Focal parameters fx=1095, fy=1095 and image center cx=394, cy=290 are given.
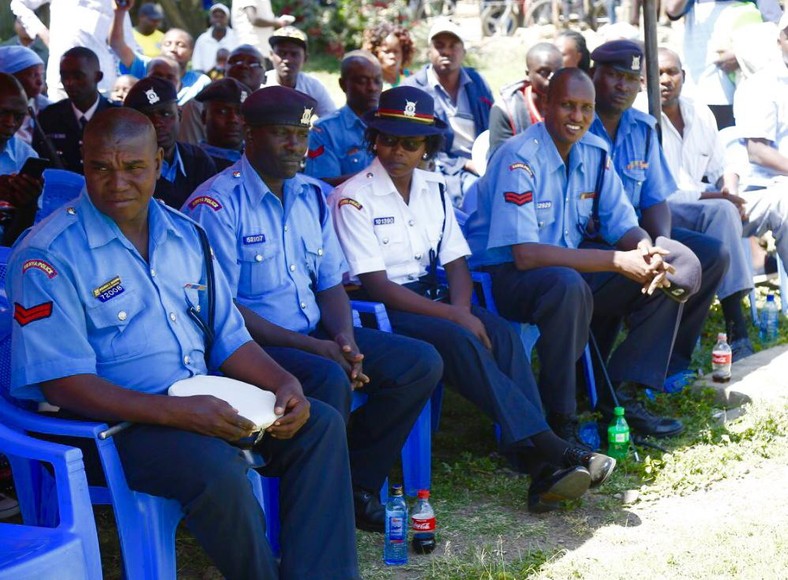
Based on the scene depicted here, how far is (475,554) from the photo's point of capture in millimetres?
3898

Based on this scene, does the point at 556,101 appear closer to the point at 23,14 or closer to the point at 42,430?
the point at 42,430

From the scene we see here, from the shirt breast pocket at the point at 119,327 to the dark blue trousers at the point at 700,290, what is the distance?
10.8 feet

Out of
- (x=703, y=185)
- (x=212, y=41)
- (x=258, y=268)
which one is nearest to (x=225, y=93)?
(x=258, y=268)

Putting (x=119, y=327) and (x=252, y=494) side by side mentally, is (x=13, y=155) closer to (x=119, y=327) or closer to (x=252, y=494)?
(x=119, y=327)

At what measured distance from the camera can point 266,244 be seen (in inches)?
164

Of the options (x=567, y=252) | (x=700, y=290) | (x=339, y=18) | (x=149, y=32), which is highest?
(x=339, y=18)

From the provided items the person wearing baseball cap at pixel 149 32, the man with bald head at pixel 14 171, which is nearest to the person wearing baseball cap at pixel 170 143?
the man with bald head at pixel 14 171

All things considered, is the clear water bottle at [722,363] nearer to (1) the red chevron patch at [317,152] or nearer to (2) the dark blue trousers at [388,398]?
(2) the dark blue trousers at [388,398]

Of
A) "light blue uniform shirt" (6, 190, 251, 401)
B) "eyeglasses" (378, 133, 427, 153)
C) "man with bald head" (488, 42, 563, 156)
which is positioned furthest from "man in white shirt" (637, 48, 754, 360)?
"light blue uniform shirt" (6, 190, 251, 401)

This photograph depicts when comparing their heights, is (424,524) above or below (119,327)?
below

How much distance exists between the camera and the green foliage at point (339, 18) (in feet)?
59.9

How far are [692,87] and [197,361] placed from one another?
660cm

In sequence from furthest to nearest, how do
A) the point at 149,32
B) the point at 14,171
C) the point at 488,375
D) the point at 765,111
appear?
the point at 149,32 < the point at 765,111 < the point at 14,171 < the point at 488,375

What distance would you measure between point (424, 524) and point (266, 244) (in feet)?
3.93
